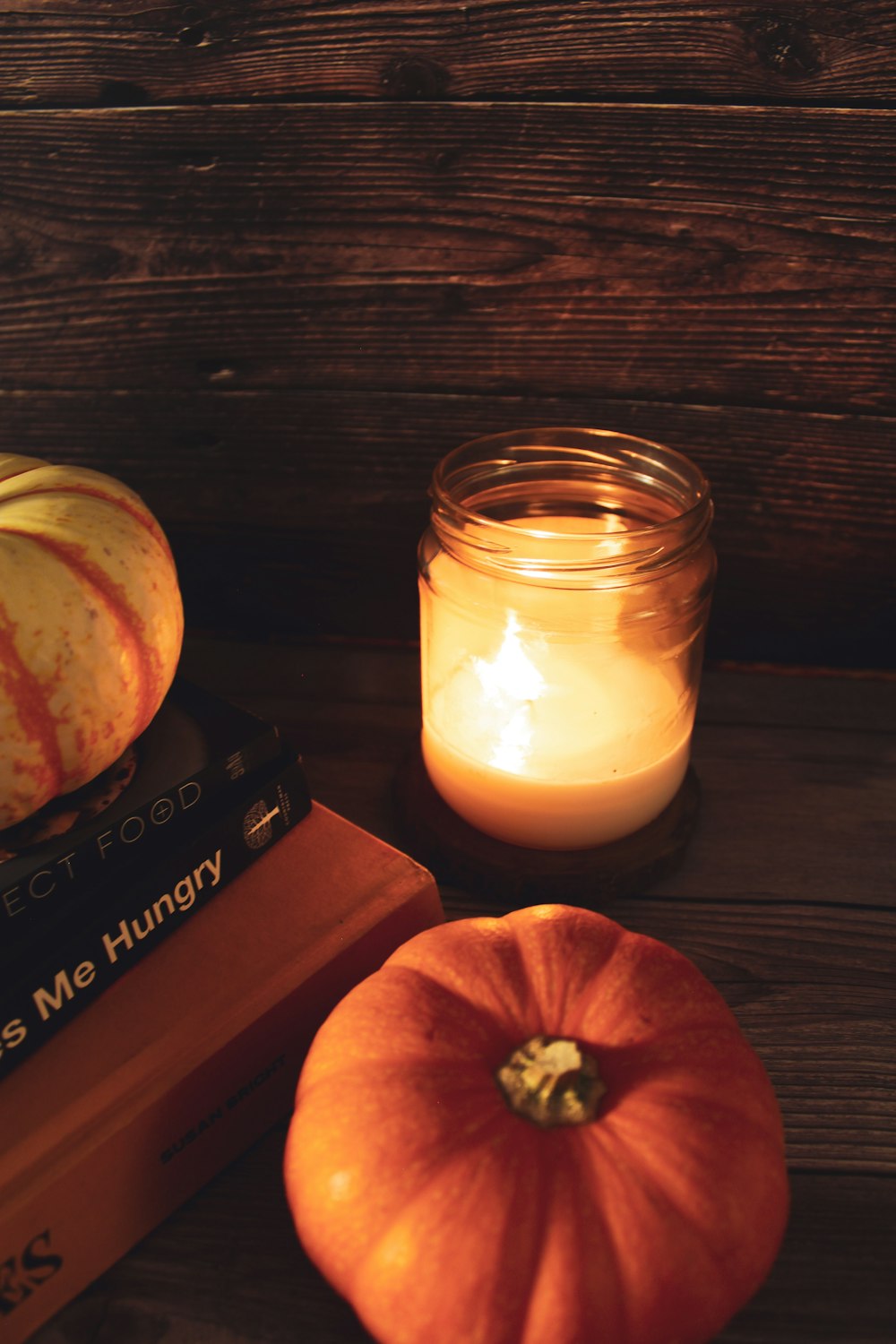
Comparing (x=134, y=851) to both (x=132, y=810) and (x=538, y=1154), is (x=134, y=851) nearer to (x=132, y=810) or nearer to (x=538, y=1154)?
(x=132, y=810)

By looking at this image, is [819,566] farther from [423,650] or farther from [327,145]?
[327,145]

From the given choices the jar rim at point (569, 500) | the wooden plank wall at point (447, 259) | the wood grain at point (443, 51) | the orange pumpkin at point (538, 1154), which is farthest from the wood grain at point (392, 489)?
the orange pumpkin at point (538, 1154)

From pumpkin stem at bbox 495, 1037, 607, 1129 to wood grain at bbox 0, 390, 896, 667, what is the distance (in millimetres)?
647

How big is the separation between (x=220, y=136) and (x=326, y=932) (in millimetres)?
701

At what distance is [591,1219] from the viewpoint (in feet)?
1.59

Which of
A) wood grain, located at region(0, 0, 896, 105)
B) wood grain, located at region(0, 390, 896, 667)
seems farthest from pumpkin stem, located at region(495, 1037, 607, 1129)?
wood grain, located at region(0, 0, 896, 105)

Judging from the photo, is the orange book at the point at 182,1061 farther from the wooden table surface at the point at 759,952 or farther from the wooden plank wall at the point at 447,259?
the wooden plank wall at the point at 447,259

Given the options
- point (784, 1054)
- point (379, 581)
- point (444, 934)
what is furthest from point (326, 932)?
point (379, 581)

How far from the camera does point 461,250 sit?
93cm

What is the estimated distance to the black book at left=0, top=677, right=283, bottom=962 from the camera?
0.64m

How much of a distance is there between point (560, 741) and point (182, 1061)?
1.17ft

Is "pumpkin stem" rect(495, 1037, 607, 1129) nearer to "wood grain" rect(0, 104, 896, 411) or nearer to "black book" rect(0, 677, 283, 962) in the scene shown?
"black book" rect(0, 677, 283, 962)

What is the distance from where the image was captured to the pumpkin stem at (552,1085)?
0.52 m

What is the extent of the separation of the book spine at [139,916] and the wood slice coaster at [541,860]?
14cm
